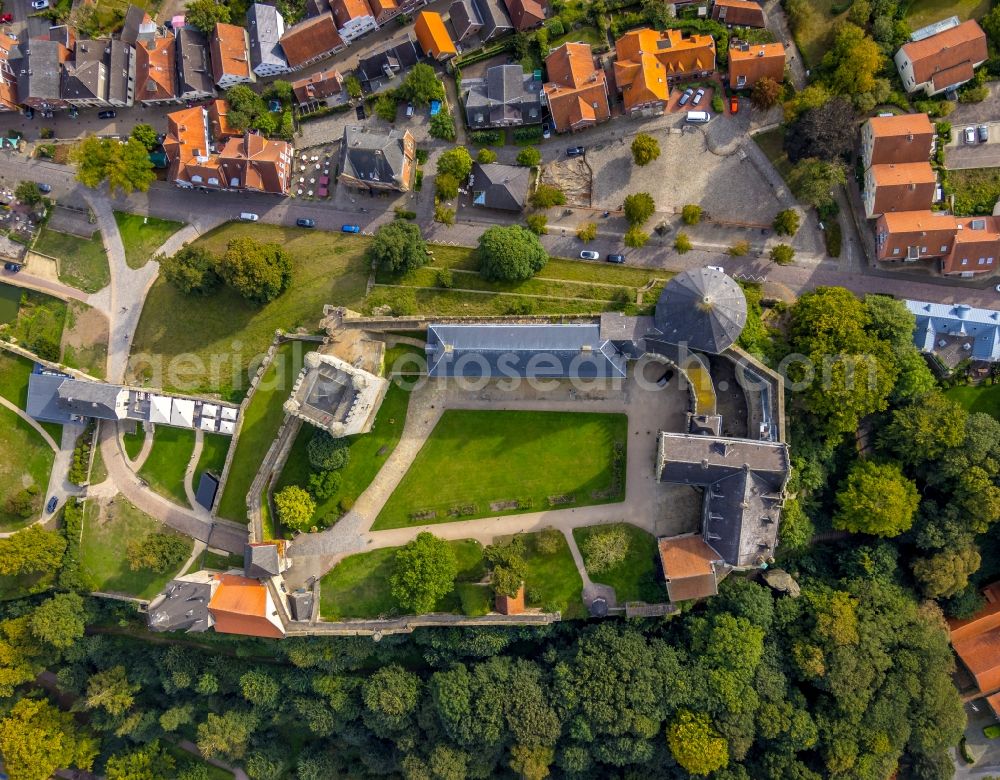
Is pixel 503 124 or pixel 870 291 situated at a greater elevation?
pixel 503 124

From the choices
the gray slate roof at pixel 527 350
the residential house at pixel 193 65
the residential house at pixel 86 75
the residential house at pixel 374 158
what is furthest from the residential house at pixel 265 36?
the gray slate roof at pixel 527 350

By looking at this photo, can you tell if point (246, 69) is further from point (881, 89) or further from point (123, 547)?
point (881, 89)

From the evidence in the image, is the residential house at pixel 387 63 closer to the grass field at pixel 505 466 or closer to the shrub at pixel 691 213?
the shrub at pixel 691 213

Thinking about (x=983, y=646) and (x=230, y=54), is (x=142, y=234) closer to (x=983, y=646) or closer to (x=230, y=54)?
(x=230, y=54)

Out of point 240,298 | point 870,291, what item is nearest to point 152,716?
point 240,298

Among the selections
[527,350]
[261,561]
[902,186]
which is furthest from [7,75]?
[902,186]

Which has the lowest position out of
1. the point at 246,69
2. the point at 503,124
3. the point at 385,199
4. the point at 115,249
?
the point at 115,249
